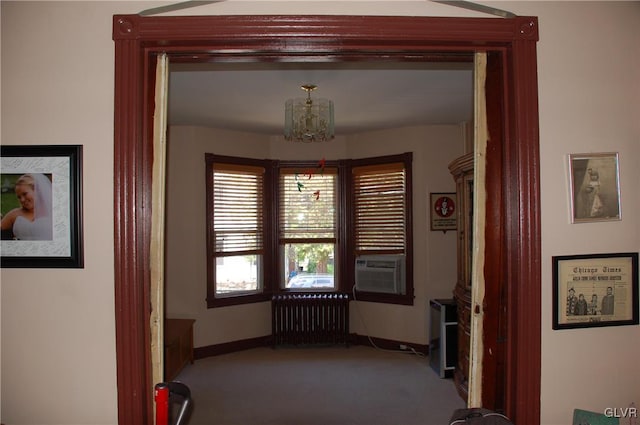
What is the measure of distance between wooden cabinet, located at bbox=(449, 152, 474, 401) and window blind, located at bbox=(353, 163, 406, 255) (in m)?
1.41

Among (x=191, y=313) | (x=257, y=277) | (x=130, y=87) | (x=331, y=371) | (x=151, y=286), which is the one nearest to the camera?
(x=130, y=87)

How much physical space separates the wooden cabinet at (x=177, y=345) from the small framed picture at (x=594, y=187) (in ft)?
11.9

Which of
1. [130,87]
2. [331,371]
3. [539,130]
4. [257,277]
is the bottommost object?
[331,371]

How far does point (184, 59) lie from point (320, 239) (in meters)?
4.20

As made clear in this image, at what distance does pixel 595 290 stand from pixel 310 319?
4.25 m

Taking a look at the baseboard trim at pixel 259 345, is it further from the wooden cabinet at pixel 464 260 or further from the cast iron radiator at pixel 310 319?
the wooden cabinet at pixel 464 260

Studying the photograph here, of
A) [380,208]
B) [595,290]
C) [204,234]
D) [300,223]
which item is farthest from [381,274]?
[595,290]

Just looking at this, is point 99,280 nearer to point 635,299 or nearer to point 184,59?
point 184,59

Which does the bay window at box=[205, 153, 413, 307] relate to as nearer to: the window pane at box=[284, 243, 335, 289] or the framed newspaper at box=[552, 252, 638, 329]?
the window pane at box=[284, 243, 335, 289]

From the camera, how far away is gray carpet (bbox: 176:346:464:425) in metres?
3.68

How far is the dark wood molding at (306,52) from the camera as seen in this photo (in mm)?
1694

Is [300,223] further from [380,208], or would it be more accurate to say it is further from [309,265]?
[380,208]

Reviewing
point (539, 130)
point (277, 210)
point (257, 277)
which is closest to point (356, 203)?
point (277, 210)

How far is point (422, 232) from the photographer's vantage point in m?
5.39
